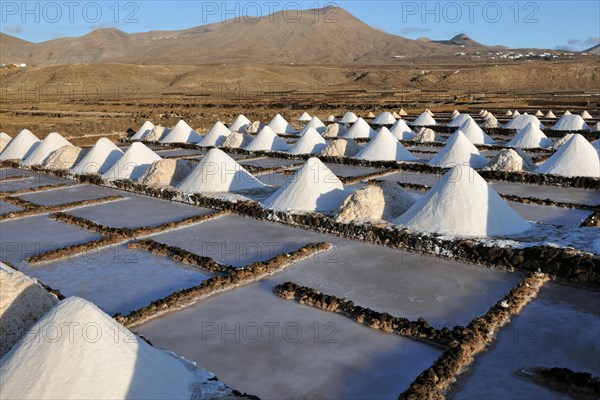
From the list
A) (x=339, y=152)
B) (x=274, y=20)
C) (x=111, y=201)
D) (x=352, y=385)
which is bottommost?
(x=352, y=385)

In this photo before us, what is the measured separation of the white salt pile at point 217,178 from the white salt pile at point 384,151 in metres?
4.77

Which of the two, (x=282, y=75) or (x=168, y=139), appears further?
(x=282, y=75)

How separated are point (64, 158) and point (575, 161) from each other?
1282 centimetres

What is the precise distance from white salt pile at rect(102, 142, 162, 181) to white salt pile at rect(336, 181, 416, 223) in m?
6.20

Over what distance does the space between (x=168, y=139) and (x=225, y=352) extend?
54.3ft

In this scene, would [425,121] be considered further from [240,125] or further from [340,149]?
[340,149]

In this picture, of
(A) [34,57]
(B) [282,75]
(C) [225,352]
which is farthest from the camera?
(A) [34,57]

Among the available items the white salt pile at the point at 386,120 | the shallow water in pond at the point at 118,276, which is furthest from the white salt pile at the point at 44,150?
the white salt pile at the point at 386,120

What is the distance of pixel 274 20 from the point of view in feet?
534

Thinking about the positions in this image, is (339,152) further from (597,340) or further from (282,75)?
(282,75)

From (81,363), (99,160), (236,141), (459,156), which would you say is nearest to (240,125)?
(236,141)

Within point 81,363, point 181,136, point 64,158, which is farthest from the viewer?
point 181,136

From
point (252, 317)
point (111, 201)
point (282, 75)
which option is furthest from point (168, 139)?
point (282, 75)

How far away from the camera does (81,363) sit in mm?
3096
